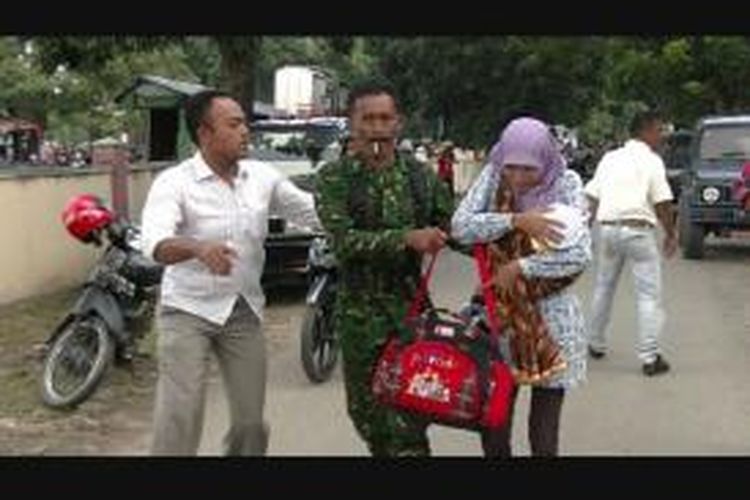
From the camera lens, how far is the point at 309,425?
26.5 feet

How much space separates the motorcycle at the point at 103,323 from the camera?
8320 mm

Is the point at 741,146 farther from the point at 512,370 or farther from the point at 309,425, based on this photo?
the point at 512,370

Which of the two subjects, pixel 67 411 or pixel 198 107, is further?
pixel 67 411

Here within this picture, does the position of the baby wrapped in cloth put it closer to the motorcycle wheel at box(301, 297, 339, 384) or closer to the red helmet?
the motorcycle wheel at box(301, 297, 339, 384)

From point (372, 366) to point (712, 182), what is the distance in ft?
44.6

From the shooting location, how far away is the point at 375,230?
5.35 m

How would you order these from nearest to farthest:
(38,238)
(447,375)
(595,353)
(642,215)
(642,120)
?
→ (447,375) → (642,215) → (642,120) → (595,353) → (38,238)

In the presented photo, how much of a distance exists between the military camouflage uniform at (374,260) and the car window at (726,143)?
13921mm

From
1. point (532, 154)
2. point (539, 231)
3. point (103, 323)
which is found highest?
point (532, 154)

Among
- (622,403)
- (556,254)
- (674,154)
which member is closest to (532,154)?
(556,254)

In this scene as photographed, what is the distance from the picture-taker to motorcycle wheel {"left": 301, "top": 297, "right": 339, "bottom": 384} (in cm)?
931

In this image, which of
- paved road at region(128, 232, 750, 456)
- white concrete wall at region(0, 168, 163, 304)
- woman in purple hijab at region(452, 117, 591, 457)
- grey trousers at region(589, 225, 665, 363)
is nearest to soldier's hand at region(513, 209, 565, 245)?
woman in purple hijab at region(452, 117, 591, 457)

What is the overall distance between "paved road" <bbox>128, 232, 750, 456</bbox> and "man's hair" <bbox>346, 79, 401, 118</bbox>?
235cm

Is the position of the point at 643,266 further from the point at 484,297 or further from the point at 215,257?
the point at 215,257
